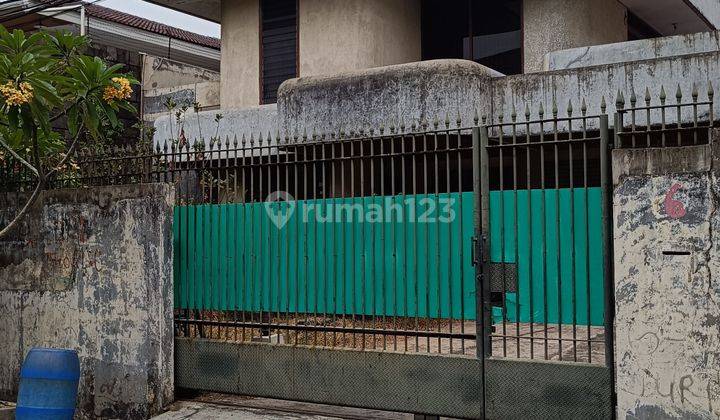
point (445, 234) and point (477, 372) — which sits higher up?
point (445, 234)

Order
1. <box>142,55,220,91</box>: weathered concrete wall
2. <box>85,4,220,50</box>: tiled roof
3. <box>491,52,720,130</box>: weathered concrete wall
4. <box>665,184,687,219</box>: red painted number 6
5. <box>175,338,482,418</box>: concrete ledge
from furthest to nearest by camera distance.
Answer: <box>85,4,220,50</box>: tiled roof → <box>142,55,220,91</box>: weathered concrete wall → <box>491,52,720,130</box>: weathered concrete wall → <box>175,338,482,418</box>: concrete ledge → <box>665,184,687,219</box>: red painted number 6

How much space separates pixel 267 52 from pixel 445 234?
8.79 m

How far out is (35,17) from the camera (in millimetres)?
17469

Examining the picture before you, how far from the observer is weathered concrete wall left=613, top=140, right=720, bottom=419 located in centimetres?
490

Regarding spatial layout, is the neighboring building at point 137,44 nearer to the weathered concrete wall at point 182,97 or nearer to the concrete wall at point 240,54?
the weathered concrete wall at point 182,97

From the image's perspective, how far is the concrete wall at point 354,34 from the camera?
42.1ft

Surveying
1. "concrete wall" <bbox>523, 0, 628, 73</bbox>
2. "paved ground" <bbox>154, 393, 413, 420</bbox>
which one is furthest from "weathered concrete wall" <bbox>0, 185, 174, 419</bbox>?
"concrete wall" <bbox>523, 0, 628, 73</bbox>

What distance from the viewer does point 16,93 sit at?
6648 millimetres

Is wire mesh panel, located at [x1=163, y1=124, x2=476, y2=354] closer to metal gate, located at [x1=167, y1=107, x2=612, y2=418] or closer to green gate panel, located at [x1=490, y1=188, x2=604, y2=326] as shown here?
metal gate, located at [x1=167, y1=107, x2=612, y2=418]

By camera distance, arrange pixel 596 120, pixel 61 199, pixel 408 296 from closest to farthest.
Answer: pixel 408 296 → pixel 61 199 → pixel 596 120

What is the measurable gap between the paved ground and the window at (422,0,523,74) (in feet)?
23.8

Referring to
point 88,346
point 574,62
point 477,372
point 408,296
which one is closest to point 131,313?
point 88,346

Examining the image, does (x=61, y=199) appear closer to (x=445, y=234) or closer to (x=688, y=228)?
(x=445, y=234)

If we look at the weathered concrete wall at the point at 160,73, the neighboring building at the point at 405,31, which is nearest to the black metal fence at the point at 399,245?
the neighboring building at the point at 405,31
